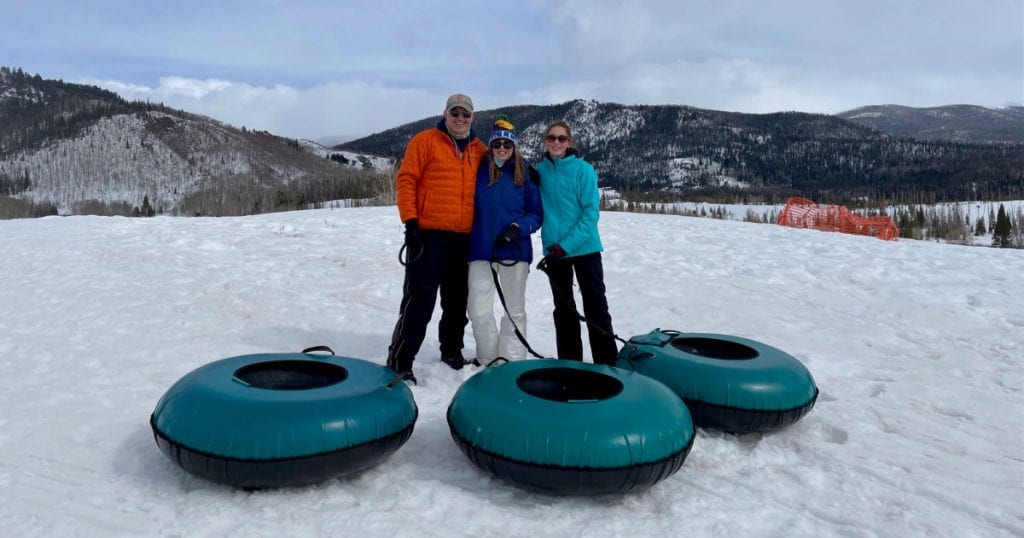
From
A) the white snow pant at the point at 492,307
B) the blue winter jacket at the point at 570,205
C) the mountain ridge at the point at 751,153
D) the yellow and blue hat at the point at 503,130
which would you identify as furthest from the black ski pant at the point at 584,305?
the mountain ridge at the point at 751,153

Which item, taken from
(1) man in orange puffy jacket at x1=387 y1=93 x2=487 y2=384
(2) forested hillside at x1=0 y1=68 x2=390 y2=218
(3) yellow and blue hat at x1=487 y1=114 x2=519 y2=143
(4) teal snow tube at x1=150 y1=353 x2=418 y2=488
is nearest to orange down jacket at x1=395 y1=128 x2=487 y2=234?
(1) man in orange puffy jacket at x1=387 y1=93 x2=487 y2=384

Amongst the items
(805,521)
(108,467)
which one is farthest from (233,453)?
(805,521)

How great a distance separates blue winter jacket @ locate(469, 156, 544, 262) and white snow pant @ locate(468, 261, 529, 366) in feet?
0.36

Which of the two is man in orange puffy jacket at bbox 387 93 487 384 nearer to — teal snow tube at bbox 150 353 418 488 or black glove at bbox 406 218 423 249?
black glove at bbox 406 218 423 249

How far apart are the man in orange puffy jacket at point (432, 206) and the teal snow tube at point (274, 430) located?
119 centimetres

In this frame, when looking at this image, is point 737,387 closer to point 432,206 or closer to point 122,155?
point 432,206

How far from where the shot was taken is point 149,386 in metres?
4.00

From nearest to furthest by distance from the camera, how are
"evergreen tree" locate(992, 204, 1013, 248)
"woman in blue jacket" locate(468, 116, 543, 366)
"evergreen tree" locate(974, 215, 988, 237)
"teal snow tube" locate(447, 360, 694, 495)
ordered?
"teal snow tube" locate(447, 360, 694, 495) < "woman in blue jacket" locate(468, 116, 543, 366) < "evergreen tree" locate(992, 204, 1013, 248) < "evergreen tree" locate(974, 215, 988, 237)

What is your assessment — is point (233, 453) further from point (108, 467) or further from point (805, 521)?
point (805, 521)

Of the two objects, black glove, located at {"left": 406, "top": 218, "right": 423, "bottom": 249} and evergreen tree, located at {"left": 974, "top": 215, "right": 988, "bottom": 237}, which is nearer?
black glove, located at {"left": 406, "top": 218, "right": 423, "bottom": 249}

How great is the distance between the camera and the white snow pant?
4.11 m

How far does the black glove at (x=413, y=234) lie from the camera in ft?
12.8

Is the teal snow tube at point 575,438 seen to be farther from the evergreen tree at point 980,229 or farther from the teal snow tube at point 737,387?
the evergreen tree at point 980,229

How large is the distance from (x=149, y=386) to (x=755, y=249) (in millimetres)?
9101
